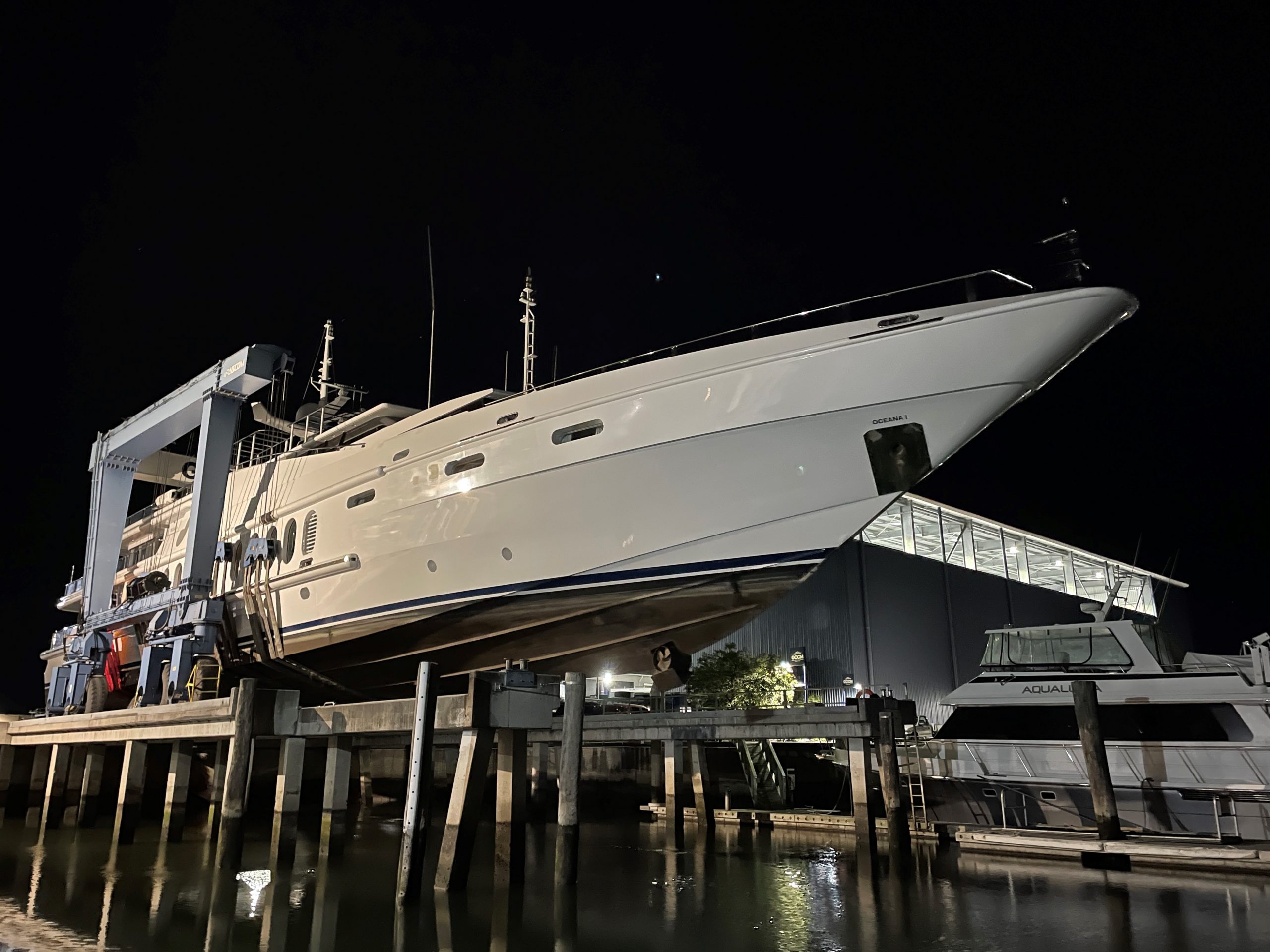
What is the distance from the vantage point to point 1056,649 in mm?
12820

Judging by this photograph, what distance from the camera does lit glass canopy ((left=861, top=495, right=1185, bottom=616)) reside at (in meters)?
26.5

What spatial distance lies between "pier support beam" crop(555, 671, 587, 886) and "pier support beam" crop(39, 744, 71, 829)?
10.6 meters

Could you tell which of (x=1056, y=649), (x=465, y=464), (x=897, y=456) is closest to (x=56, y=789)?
(x=465, y=464)

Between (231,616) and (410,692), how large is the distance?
12.1 feet

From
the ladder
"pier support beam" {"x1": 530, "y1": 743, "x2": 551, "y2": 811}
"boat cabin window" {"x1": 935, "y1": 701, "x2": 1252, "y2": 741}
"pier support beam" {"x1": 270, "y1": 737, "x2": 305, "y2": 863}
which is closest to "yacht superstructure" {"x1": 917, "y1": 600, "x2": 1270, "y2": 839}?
"boat cabin window" {"x1": 935, "y1": 701, "x2": 1252, "y2": 741}

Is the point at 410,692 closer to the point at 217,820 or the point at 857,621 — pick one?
the point at 217,820

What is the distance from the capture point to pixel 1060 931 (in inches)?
312

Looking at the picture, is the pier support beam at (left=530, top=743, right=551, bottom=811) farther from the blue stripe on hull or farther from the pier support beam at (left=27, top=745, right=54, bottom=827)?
the pier support beam at (left=27, top=745, right=54, bottom=827)

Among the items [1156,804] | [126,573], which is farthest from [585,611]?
[126,573]

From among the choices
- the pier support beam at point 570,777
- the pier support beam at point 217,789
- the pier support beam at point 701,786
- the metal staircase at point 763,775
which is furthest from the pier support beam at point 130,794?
the metal staircase at point 763,775

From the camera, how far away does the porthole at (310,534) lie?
14141 millimetres

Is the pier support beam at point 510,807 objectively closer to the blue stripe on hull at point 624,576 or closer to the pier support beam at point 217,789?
the blue stripe on hull at point 624,576

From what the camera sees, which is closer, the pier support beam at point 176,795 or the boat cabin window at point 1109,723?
the boat cabin window at point 1109,723

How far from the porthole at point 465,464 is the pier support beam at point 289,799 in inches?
148
